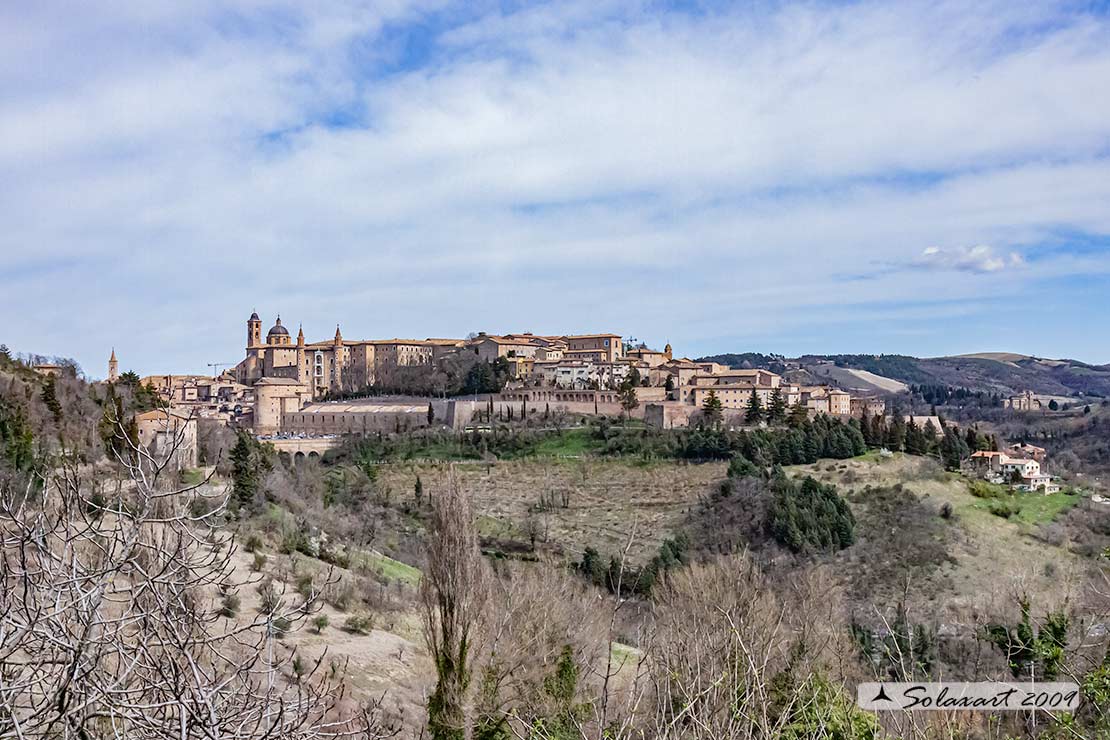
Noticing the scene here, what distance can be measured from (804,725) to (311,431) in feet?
171

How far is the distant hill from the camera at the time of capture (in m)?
131

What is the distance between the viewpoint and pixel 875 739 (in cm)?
490

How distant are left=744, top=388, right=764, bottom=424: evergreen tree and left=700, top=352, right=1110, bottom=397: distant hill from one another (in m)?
75.5

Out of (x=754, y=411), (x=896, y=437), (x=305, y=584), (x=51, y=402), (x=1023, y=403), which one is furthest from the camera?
(x=1023, y=403)

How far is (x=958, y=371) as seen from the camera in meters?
149

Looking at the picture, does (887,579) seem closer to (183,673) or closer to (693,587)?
(693,587)

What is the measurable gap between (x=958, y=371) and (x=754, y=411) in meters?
113

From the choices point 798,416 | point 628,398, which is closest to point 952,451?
point 798,416

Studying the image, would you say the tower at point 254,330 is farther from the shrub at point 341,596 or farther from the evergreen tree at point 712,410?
the shrub at point 341,596

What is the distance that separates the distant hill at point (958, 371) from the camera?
13125 centimetres

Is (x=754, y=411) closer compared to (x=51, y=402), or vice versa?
(x=51, y=402)

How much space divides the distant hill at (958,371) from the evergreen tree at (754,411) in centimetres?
7545

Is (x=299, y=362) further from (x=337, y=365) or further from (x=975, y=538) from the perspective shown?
(x=975, y=538)

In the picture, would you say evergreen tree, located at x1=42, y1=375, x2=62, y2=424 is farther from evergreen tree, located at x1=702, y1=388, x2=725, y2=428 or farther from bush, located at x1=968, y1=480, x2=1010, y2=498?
evergreen tree, located at x1=702, y1=388, x2=725, y2=428
